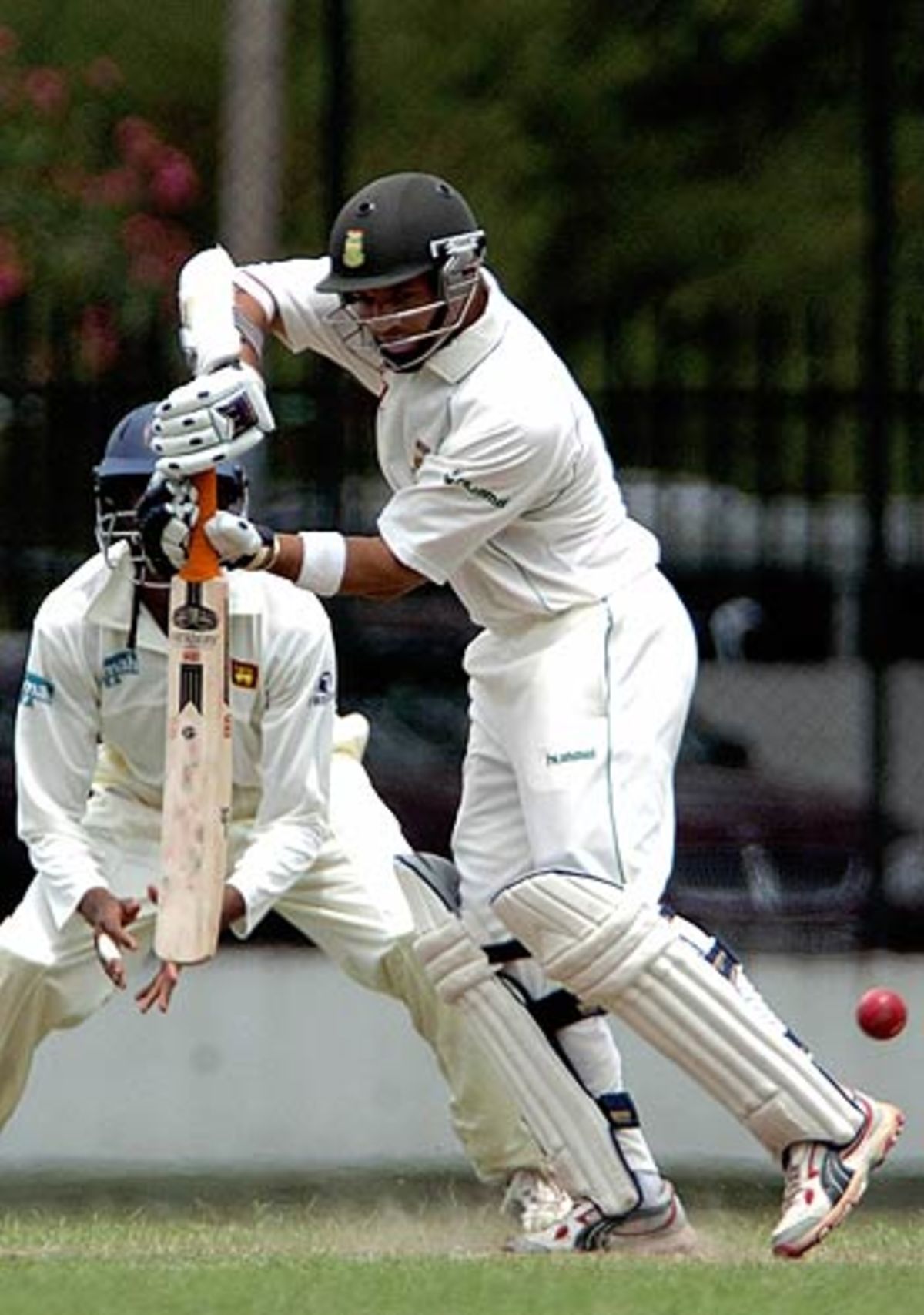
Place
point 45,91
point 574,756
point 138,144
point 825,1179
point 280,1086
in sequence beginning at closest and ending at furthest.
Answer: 1. point 825,1179
2. point 574,756
3. point 280,1086
4. point 45,91
5. point 138,144

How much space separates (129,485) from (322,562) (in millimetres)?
867

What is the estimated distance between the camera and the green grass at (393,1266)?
691 cm

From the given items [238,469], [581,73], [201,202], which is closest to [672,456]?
[238,469]

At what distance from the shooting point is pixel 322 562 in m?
7.96

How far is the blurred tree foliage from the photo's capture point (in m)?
17.9

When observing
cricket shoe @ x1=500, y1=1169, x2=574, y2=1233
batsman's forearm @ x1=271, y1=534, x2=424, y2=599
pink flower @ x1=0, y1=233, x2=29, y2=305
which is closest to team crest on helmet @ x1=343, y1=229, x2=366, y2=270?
batsman's forearm @ x1=271, y1=534, x2=424, y2=599

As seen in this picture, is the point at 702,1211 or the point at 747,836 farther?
the point at 747,836

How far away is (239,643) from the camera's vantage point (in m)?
8.95

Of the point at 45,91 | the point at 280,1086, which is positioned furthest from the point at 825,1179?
the point at 45,91

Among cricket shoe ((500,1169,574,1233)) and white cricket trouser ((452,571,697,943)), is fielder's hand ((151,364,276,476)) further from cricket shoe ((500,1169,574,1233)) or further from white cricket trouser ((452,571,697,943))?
cricket shoe ((500,1169,574,1233))

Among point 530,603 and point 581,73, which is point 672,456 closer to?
point 530,603

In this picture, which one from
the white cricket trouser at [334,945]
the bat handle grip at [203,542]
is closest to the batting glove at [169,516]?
the bat handle grip at [203,542]

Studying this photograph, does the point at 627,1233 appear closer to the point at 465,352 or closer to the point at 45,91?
the point at 465,352

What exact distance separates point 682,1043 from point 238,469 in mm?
1400
